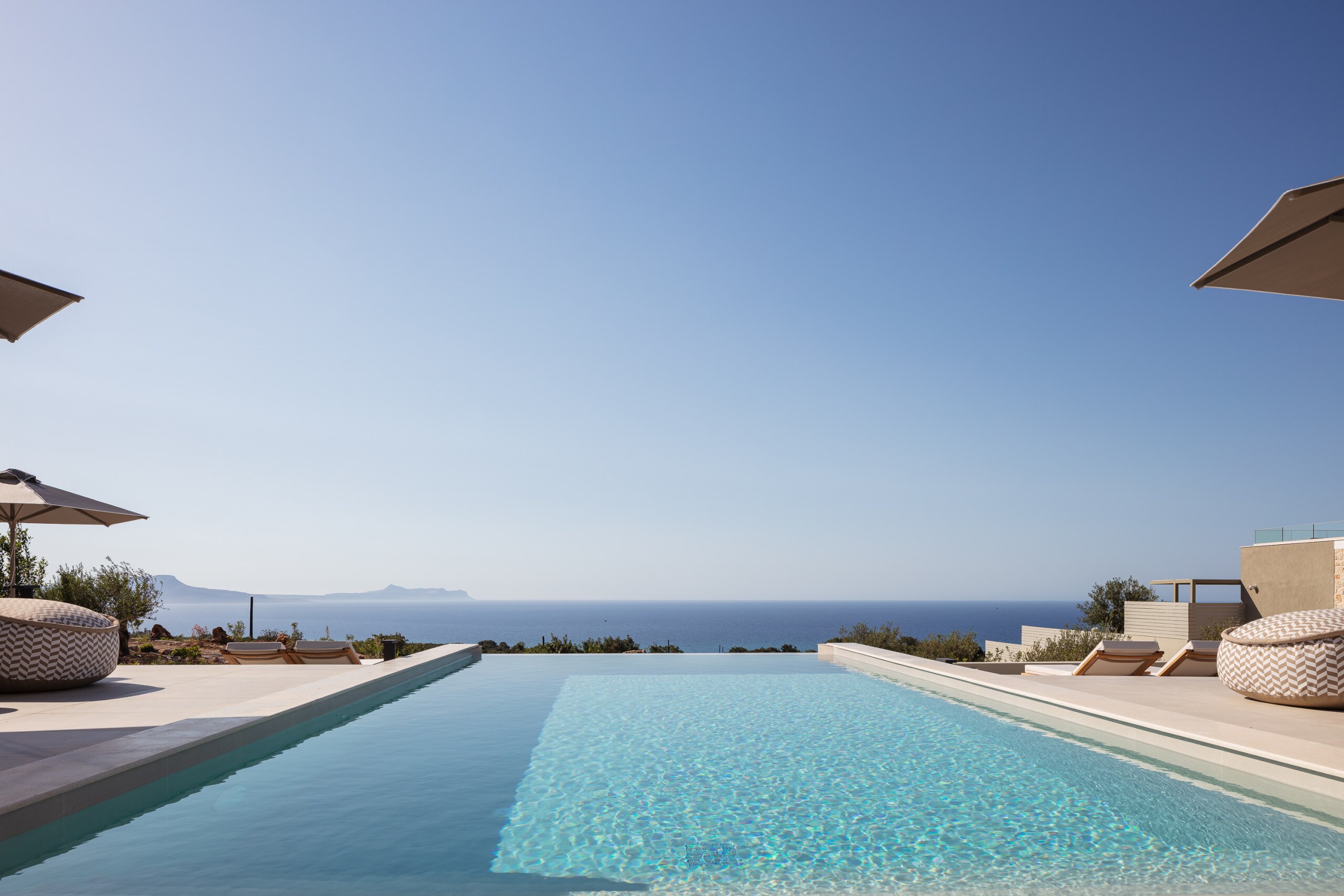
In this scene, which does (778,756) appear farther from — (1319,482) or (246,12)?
(1319,482)

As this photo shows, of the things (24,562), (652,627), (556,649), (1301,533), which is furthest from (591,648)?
(652,627)

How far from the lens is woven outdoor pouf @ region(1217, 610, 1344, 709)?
19.9ft

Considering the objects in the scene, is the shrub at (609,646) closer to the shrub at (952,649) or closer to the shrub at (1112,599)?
the shrub at (952,649)

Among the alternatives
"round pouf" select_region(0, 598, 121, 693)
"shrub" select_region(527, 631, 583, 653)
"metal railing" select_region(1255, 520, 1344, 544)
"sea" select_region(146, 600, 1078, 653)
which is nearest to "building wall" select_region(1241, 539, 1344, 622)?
"metal railing" select_region(1255, 520, 1344, 544)

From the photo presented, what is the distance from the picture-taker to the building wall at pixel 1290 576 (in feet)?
57.3

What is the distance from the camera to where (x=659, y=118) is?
15617 mm

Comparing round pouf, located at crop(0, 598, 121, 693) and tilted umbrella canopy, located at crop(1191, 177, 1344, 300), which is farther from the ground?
tilted umbrella canopy, located at crop(1191, 177, 1344, 300)

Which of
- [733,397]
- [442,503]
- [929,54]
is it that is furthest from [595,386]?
[442,503]

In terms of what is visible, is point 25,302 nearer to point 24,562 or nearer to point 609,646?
point 609,646

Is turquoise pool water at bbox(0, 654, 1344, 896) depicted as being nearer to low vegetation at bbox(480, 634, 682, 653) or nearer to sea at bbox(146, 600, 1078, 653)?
low vegetation at bbox(480, 634, 682, 653)

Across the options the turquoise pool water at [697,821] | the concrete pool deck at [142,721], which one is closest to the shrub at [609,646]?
the concrete pool deck at [142,721]

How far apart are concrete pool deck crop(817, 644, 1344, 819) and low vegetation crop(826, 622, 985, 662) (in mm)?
4369

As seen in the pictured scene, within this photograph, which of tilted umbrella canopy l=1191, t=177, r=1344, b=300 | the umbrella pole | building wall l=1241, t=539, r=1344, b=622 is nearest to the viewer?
tilted umbrella canopy l=1191, t=177, r=1344, b=300

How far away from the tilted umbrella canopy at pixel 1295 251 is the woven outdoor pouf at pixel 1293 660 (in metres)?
3.04
